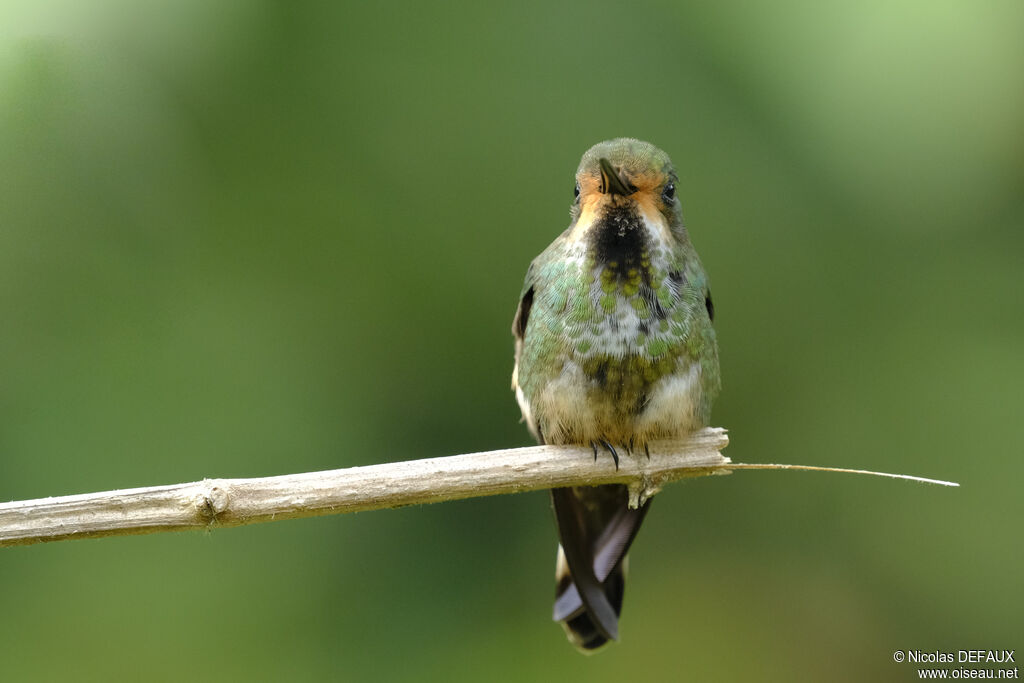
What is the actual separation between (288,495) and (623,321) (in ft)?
3.51

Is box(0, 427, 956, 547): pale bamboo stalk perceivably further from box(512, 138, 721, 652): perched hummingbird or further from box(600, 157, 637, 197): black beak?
box(600, 157, 637, 197): black beak

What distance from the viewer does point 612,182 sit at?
2816mm

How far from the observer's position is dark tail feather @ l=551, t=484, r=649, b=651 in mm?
3432

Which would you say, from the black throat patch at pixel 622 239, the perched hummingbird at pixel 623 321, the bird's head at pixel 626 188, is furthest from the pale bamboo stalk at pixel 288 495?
the bird's head at pixel 626 188

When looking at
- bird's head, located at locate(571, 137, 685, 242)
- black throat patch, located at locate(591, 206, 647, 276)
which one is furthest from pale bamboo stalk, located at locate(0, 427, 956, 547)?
bird's head, located at locate(571, 137, 685, 242)

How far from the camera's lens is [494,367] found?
13.6 feet

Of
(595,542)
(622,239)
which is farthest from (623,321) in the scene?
(595,542)

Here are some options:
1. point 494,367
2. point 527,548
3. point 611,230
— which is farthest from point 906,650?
point 611,230

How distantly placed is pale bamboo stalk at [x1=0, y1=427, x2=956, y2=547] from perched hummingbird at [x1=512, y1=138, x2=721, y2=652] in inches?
7.3

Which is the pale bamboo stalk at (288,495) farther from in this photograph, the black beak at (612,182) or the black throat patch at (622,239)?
the black beak at (612,182)

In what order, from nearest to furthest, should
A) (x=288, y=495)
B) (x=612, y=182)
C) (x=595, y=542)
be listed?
(x=288, y=495), (x=612, y=182), (x=595, y=542)

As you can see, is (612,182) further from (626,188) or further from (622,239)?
(622,239)

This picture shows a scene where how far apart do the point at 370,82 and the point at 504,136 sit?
56 centimetres

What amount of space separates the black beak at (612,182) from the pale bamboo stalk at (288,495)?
2.37 ft
